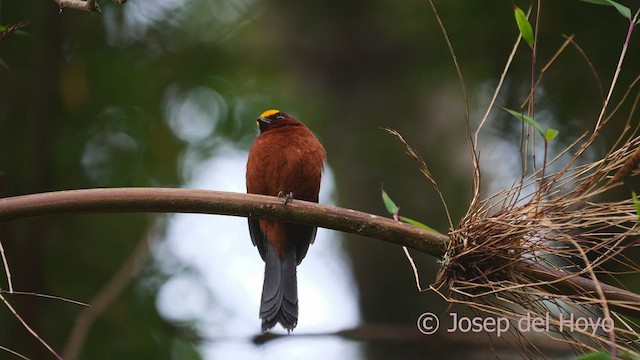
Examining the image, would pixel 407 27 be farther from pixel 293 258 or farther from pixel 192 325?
pixel 192 325

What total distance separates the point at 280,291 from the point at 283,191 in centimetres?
49

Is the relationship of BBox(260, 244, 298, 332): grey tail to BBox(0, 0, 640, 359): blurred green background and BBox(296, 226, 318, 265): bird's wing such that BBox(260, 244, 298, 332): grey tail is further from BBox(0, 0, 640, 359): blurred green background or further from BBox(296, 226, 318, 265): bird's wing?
BBox(0, 0, 640, 359): blurred green background

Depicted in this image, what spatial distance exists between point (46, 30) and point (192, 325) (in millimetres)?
1805

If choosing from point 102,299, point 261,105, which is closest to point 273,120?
point 261,105

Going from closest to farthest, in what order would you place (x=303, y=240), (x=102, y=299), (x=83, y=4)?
1. (x=83, y=4)
2. (x=102, y=299)
3. (x=303, y=240)

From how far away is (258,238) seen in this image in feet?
13.0

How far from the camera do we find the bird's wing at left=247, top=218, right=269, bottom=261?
12.9 ft

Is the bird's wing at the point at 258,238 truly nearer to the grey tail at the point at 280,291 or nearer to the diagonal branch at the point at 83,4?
the grey tail at the point at 280,291

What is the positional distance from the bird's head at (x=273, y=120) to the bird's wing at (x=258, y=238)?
1.70 feet

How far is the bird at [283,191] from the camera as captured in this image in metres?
3.58

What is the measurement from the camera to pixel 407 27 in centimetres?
452

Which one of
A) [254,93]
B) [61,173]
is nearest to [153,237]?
[61,173]

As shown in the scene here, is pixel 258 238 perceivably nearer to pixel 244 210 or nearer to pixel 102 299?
pixel 102 299

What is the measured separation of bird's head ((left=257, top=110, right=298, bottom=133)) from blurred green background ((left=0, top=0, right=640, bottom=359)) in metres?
0.73
